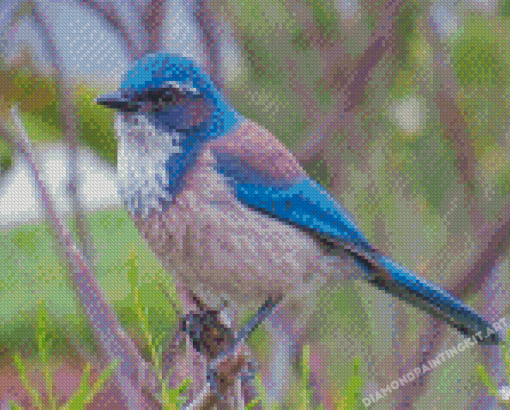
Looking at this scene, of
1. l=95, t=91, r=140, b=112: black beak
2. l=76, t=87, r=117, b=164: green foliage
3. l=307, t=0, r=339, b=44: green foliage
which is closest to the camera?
l=95, t=91, r=140, b=112: black beak

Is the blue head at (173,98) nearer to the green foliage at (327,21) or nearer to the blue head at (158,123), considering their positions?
the blue head at (158,123)

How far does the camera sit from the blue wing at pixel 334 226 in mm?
1204

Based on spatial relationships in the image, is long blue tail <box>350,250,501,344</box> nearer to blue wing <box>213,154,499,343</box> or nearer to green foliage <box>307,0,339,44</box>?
blue wing <box>213,154,499,343</box>

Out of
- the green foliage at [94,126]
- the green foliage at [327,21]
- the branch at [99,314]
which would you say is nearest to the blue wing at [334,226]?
the branch at [99,314]

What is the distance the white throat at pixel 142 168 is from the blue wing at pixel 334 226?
0.13 metres

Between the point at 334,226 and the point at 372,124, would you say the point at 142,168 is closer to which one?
the point at 334,226

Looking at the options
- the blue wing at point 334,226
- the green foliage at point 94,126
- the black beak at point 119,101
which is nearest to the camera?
the black beak at point 119,101

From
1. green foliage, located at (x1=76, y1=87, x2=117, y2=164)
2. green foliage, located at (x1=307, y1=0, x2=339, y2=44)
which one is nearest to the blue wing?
green foliage, located at (x1=76, y1=87, x2=117, y2=164)

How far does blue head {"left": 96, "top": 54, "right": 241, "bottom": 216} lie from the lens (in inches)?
43.9

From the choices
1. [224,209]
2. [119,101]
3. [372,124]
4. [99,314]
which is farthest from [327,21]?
[99,314]

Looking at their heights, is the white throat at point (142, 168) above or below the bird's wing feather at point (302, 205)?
above

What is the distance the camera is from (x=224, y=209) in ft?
4.15

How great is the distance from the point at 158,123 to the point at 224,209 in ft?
0.66

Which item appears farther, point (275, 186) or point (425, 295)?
point (275, 186)
